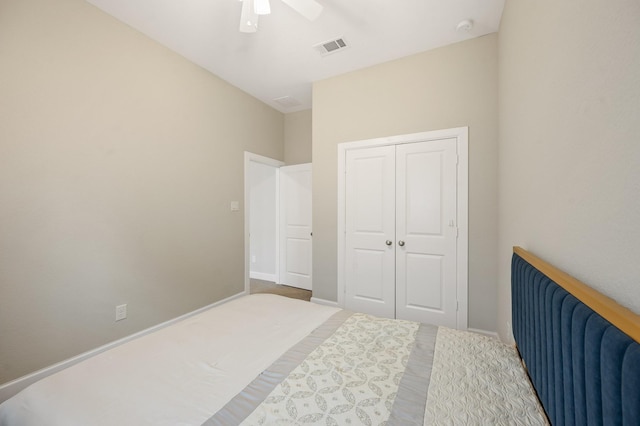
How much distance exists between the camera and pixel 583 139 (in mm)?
800

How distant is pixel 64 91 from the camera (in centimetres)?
192

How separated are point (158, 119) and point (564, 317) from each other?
3181mm

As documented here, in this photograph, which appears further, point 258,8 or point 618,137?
point 258,8

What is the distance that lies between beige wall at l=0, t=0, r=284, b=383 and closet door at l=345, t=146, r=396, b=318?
1.66m

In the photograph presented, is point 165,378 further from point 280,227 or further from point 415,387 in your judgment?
point 280,227

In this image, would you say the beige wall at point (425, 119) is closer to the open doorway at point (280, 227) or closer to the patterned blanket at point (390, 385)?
the open doorway at point (280, 227)

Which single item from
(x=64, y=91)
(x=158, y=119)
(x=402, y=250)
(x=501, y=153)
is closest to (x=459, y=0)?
(x=501, y=153)

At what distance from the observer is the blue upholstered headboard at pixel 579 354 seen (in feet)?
1.53

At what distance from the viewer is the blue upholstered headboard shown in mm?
467

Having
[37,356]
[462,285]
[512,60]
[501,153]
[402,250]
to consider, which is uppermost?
[512,60]

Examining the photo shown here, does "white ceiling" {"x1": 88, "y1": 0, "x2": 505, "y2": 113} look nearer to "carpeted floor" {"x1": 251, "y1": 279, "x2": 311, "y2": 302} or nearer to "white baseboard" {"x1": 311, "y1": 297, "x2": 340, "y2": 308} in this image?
"white baseboard" {"x1": 311, "y1": 297, "x2": 340, "y2": 308}

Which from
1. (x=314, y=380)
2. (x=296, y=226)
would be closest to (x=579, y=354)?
(x=314, y=380)

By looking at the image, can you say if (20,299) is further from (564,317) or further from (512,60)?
(512,60)

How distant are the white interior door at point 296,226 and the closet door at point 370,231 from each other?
3.88 feet
